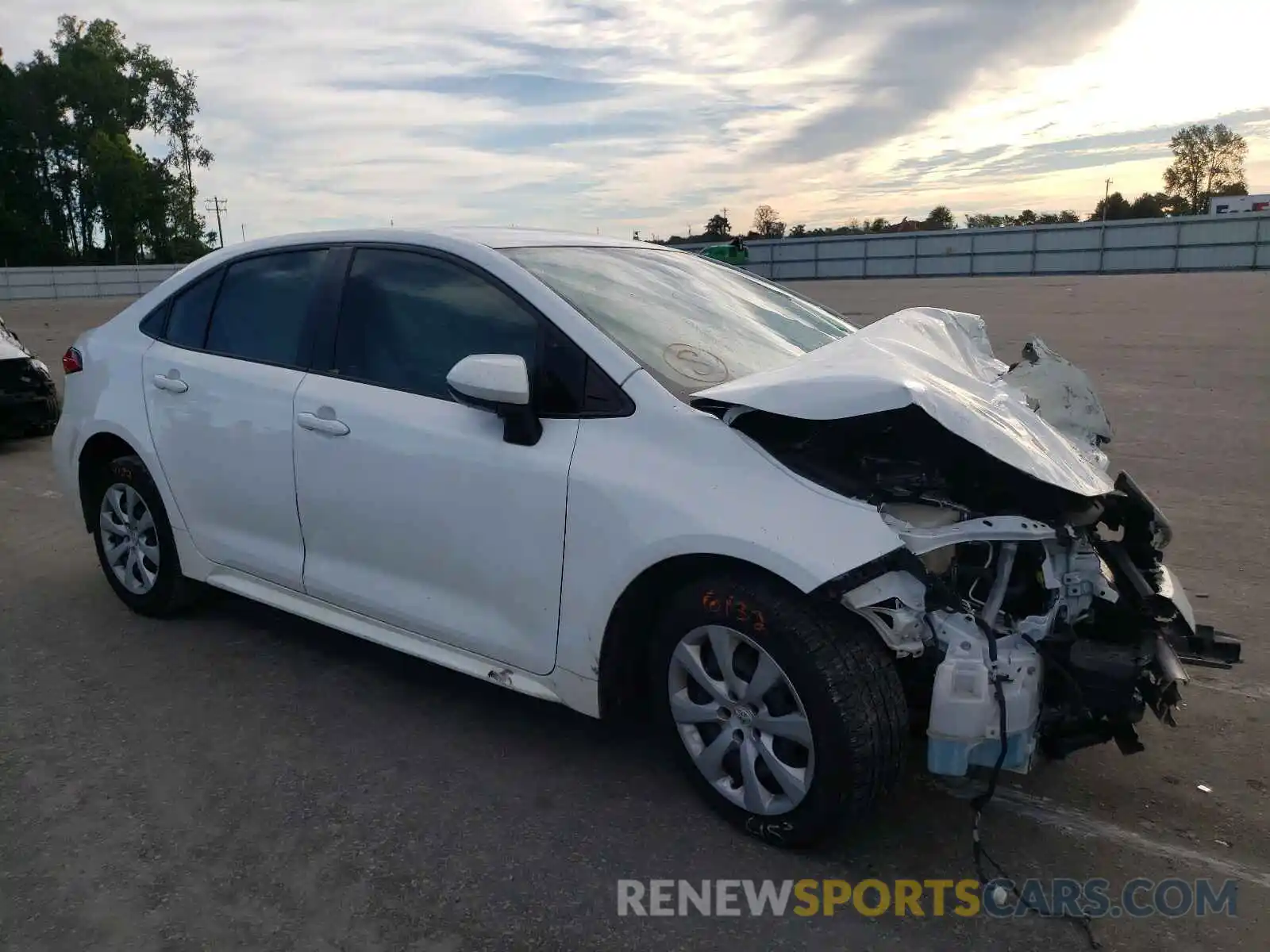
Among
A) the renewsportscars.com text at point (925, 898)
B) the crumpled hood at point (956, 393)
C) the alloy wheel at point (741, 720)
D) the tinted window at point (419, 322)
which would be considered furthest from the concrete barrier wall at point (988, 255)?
the renewsportscars.com text at point (925, 898)

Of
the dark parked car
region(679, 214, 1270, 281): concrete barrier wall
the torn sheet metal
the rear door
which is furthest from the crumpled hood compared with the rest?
region(679, 214, 1270, 281): concrete barrier wall

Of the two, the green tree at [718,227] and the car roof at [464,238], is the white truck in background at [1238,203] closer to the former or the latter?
the green tree at [718,227]

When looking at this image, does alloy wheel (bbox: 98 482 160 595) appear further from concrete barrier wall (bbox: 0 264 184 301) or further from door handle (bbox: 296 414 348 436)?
concrete barrier wall (bbox: 0 264 184 301)

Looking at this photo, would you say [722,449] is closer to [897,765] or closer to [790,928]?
[897,765]

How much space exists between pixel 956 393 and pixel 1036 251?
45787 mm

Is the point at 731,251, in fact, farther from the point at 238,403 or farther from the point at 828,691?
the point at 828,691

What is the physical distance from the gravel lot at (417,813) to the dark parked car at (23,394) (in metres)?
4.87

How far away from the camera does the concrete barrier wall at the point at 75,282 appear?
49.6m

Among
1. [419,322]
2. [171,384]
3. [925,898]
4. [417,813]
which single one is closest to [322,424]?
[419,322]

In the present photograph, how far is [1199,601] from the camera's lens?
471cm

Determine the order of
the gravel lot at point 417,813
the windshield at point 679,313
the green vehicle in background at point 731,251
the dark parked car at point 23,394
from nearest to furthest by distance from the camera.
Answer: the gravel lot at point 417,813 → the windshield at point 679,313 → the dark parked car at point 23,394 → the green vehicle in background at point 731,251

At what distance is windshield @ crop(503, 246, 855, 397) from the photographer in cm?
333

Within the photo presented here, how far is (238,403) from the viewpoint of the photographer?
4.14 metres

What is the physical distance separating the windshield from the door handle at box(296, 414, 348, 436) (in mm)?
859
